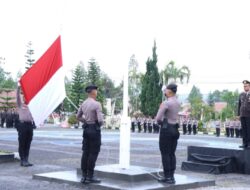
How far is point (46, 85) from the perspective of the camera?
34.4 ft

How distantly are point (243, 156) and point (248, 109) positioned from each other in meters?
1.21

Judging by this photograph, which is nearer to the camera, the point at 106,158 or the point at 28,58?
the point at 106,158

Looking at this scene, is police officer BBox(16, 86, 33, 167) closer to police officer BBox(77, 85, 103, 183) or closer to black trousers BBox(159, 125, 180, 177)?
police officer BBox(77, 85, 103, 183)

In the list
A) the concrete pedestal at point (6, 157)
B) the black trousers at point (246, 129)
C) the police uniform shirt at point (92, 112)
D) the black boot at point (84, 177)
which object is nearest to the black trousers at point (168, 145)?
the police uniform shirt at point (92, 112)

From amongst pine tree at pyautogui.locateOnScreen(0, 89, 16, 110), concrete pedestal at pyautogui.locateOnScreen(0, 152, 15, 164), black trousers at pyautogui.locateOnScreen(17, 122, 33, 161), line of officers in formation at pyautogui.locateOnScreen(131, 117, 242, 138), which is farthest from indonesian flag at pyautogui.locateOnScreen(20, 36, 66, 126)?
pine tree at pyautogui.locateOnScreen(0, 89, 16, 110)

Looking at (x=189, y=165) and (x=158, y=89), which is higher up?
(x=158, y=89)

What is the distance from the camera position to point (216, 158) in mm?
12742

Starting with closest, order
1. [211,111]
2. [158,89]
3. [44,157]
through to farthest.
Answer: [44,157]
[158,89]
[211,111]

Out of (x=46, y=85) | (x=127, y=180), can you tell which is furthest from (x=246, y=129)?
(x=46, y=85)

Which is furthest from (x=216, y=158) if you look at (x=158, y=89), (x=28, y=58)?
(x=28, y=58)

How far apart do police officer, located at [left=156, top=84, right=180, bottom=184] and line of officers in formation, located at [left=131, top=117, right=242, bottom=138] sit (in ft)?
87.5

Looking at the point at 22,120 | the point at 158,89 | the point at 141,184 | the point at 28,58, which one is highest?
the point at 28,58

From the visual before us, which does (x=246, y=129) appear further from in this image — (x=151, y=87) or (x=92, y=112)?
(x=151, y=87)

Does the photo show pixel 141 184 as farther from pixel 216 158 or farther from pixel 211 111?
pixel 211 111
